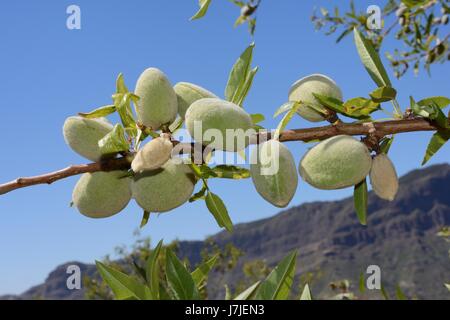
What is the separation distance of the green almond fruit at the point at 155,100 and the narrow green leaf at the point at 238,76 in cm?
15

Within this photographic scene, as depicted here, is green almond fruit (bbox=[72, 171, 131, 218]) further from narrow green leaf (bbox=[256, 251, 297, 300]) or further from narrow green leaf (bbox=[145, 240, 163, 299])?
narrow green leaf (bbox=[256, 251, 297, 300])

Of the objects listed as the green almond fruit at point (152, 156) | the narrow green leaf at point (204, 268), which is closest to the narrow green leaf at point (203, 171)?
the green almond fruit at point (152, 156)

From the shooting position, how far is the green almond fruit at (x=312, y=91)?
4.12ft

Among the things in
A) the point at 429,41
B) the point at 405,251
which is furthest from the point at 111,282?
the point at 405,251

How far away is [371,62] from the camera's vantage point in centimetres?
129

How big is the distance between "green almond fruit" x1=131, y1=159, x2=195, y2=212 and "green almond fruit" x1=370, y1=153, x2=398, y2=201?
43 cm

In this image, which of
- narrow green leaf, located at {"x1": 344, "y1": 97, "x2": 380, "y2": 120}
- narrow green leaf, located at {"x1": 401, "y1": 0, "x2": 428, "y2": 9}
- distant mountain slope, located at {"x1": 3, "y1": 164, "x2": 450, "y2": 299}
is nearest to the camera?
narrow green leaf, located at {"x1": 344, "y1": 97, "x2": 380, "y2": 120}

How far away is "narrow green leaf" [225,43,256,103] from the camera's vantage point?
1278mm

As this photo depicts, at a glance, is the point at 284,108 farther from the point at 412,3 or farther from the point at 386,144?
the point at 412,3

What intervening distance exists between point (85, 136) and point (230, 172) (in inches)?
14.4

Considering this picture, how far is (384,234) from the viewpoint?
3204 inches

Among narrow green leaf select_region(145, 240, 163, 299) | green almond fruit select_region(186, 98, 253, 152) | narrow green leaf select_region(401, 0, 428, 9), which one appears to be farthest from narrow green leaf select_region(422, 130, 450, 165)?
narrow green leaf select_region(401, 0, 428, 9)

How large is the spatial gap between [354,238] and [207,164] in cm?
8310
